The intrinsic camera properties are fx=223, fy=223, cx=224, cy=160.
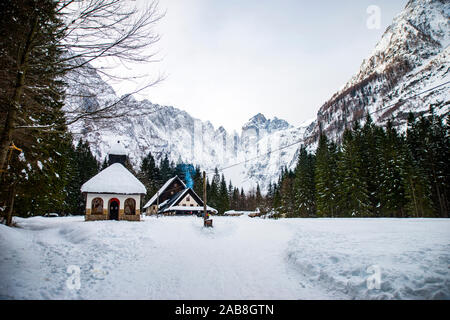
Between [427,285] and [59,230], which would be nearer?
[427,285]

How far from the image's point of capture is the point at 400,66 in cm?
15538

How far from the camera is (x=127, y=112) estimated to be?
18.6ft

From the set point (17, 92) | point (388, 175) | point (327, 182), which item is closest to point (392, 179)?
point (388, 175)

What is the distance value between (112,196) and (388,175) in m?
35.4

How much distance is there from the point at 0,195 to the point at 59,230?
3382 mm

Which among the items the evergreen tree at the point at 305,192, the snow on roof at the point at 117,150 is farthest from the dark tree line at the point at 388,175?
the snow on roof at the point at 117,150

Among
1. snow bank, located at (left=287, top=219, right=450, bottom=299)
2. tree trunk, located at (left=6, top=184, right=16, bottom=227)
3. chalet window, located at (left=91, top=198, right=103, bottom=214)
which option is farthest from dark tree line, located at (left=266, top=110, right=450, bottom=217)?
tree trunk, located at (left=6, top=184, right=16, bottom=227)

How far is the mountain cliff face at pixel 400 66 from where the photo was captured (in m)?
135

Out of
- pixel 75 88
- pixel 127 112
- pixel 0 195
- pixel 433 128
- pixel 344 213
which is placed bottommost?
pixel 344 213

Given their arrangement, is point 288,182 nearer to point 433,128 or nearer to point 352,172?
point 352,172

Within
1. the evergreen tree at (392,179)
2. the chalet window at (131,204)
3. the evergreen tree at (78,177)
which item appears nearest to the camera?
the chalet window at (131,204)

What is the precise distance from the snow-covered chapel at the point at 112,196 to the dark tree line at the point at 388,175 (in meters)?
29.3

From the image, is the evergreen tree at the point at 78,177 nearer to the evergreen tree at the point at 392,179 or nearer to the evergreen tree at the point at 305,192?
the evergreen tree at the point at 305,192
